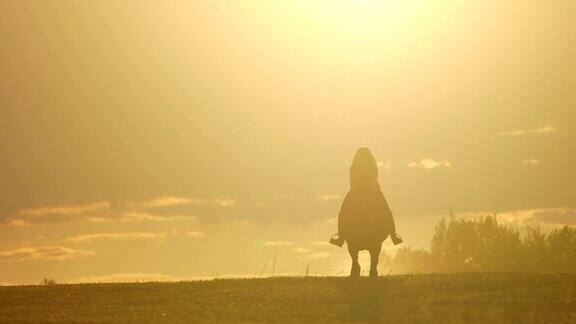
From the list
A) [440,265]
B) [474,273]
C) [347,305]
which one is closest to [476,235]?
[440,265]

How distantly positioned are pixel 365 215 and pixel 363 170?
146cm

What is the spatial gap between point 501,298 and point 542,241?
52502 millimetres

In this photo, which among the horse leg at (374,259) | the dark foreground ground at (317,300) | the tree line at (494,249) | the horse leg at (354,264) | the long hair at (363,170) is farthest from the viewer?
the tree line at (494,249)

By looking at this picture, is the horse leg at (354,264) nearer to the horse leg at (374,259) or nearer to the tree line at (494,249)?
the horse leg at (374,259)

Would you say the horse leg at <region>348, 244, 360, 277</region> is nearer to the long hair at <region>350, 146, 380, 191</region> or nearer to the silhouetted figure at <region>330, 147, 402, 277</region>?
the silhouetted figure at <region>330, 147, 402, 277</region>

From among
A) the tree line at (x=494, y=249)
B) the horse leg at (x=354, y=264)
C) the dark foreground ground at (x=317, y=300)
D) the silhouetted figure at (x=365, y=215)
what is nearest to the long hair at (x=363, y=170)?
the silhouetted figure at (x=365, y=215)

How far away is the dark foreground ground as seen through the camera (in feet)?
87.6

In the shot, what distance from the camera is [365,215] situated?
105ft

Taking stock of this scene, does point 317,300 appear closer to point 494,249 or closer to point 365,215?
point 365,215

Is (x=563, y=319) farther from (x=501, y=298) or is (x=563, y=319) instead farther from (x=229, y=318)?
(x=229, y=318)

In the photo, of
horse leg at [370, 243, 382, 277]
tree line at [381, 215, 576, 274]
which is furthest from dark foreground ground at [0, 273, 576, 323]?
tree line at [381, 215, 576, 274]

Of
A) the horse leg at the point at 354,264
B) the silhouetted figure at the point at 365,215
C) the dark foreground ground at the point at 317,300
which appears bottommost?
the dark foreground ground at the point at 317,300

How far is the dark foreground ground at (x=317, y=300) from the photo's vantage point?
26688 millimetres

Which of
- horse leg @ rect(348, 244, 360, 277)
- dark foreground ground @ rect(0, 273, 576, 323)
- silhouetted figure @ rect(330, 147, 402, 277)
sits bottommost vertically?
dark foreground ground @ rect(0, 273, 576, 323)
